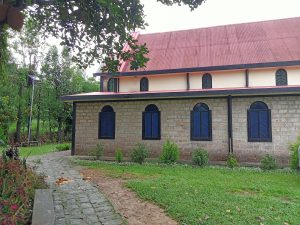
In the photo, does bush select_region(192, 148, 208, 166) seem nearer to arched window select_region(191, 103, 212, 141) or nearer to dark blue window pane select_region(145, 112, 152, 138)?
arched window select_region(191, 103, 212, 141)

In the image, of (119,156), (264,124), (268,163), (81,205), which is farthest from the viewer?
(119,156)

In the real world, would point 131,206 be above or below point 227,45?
below

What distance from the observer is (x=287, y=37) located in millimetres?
14203

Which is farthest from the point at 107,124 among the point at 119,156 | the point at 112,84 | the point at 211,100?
the point at 211,100

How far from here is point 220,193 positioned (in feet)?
21.3

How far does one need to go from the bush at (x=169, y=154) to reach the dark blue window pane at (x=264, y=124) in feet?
11.7

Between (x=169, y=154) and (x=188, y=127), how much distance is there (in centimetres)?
161

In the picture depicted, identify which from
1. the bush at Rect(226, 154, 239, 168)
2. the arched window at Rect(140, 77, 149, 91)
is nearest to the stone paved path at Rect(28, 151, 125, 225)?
the bush at Rect(226, 154, 239, 168)

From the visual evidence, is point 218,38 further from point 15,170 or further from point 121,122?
point 15,170

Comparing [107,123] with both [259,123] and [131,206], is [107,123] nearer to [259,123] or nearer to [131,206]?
[259,123]

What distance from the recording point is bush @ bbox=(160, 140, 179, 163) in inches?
444

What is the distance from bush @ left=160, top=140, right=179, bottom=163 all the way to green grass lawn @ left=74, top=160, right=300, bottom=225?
0.99 m

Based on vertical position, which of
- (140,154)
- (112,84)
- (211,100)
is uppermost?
(112,84)

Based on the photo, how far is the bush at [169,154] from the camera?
11289 mm
